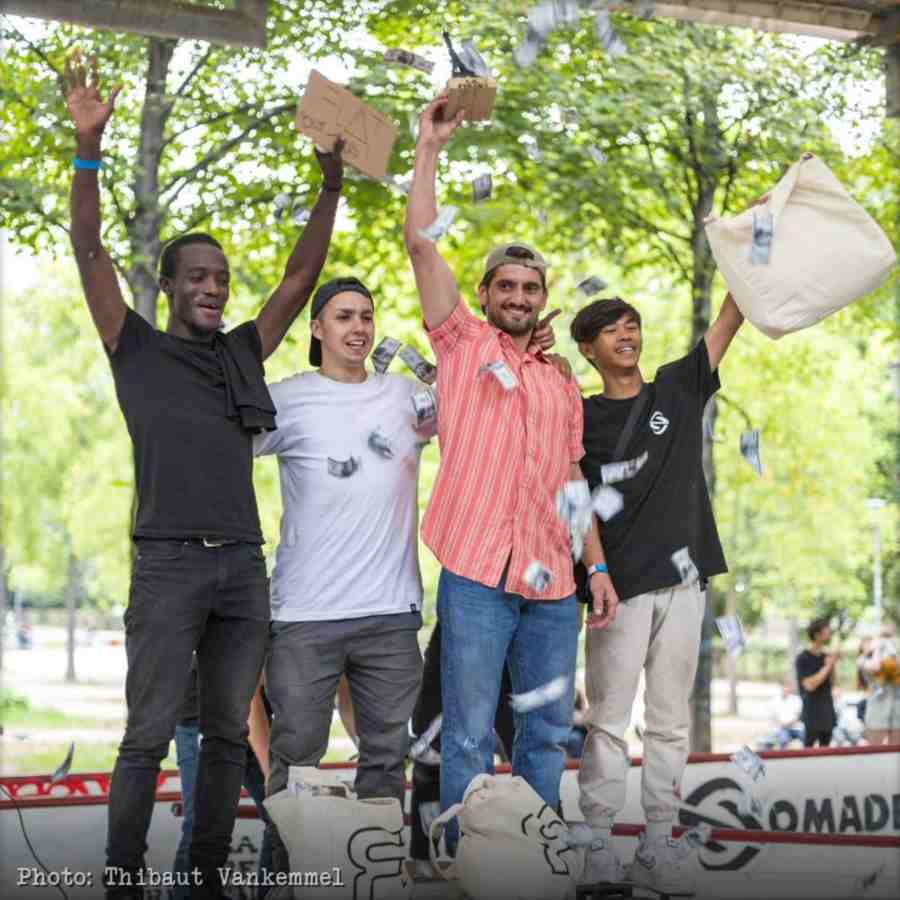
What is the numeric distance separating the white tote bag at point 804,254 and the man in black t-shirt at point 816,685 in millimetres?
9166

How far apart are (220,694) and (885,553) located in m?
32.1

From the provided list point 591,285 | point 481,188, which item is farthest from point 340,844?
point 481,188

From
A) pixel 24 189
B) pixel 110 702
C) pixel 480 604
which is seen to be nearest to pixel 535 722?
pixel 480 604

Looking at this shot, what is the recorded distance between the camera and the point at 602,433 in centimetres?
549

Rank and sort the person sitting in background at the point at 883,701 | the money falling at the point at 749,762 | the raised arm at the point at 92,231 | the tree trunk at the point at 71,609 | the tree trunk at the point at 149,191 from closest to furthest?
the raised arm at the point at 92,231, the money falling at the point at 749,762, the tree trunk at the point at 149,191, the person sitting in background at the point at 883,701, the tree trunk at the point at 71,609

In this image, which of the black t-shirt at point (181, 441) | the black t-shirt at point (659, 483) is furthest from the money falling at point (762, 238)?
the black t-shirt at point (181, 441)

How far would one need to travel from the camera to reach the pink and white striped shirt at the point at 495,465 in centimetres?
495

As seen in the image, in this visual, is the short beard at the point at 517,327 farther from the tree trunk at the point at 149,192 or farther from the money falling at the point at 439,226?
the tree trunk at the point at 149,192

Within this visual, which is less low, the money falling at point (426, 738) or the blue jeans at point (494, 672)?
the blue jeans at point (494, 672)

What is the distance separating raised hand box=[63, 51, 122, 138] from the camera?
4.75m

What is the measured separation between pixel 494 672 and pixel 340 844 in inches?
28.1

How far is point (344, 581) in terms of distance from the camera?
4.96 metres

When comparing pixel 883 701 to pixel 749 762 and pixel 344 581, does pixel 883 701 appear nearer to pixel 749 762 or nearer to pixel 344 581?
pixel 749 762

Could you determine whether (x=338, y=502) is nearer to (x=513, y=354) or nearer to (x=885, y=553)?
(x=513, y=354)
